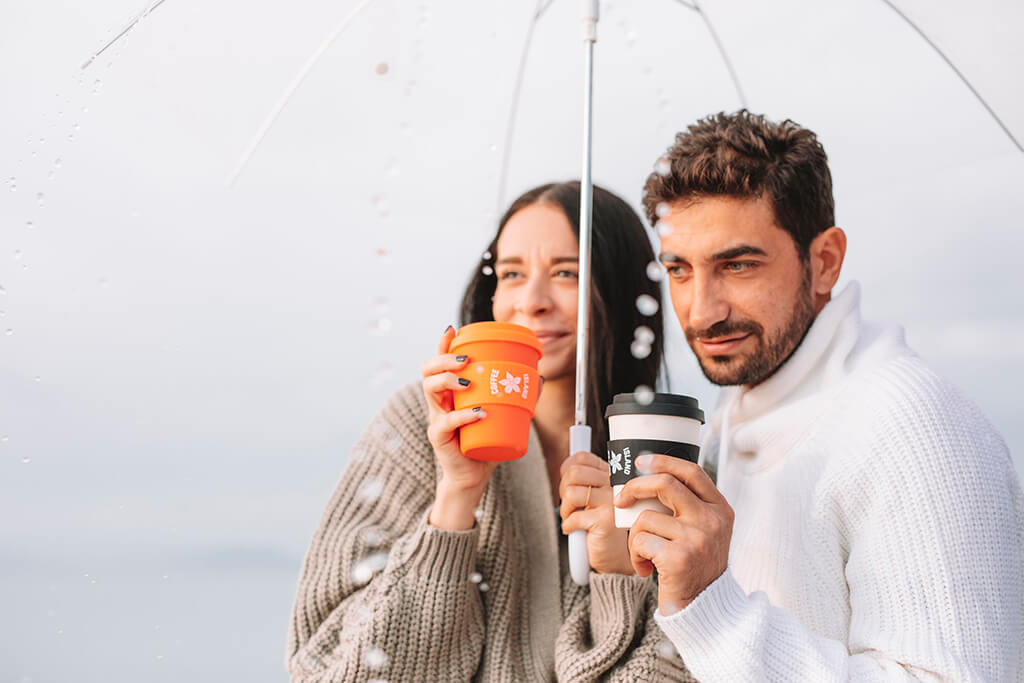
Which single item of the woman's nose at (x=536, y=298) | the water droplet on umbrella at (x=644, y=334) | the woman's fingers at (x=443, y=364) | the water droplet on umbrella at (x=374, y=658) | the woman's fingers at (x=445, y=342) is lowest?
the water droplet on umbrella at (x=374, y=658)

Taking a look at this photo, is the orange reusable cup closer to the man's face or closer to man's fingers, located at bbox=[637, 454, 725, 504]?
man's fingers, located at bbox=[637, 454, 725, 504]

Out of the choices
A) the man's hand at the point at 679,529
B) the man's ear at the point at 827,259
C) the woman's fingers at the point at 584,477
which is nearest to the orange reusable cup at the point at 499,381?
the woman's fingers at the point at 584,477

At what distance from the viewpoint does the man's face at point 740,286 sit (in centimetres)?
193

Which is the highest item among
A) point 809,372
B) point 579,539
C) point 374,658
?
point 809,372

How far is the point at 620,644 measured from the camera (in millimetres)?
1739

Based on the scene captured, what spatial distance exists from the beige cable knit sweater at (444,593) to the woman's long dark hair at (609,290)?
25cm

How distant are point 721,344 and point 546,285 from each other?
42 centimetres

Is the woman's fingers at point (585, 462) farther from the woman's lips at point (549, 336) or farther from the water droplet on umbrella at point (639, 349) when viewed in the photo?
the water droplet on umbrella at point (639, 349)

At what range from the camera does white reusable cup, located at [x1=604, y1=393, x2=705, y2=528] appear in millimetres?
1502

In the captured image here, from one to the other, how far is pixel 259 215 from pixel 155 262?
27cm

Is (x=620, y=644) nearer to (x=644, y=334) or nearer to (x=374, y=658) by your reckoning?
(x=374, y=658)

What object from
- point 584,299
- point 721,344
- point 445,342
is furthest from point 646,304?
point 445,342

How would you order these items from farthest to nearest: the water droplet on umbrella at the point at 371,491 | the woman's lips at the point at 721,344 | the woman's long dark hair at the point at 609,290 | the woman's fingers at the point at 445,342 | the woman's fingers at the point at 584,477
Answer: the woman's long dark hair at the point at 609,290 → the water droplet on umbrella at the point at 371,491 → the woman's lips at the point at 721,344 → the woman's fingers at the point at 445,342 → the woman's fingers at the point at 584,477

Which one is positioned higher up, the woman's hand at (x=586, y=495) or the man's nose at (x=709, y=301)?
the man's nose at (x=709, y=301)
